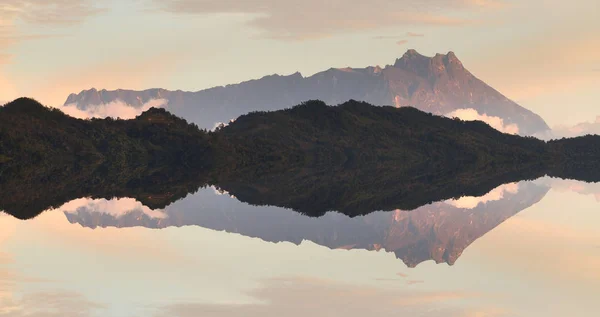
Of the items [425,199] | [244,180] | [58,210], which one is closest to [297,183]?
[244,180]

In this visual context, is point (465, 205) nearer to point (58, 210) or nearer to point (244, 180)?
point (244, 180)

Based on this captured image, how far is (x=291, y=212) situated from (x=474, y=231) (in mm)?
20832

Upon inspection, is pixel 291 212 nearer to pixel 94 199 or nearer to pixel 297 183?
pixel 94 199

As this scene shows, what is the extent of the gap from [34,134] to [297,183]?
267ft

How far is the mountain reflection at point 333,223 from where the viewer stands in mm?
68938

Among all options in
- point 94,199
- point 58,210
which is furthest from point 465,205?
point 58,210

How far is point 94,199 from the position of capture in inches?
3570

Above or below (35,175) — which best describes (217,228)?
below

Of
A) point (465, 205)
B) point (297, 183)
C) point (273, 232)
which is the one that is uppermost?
point (297, 183)

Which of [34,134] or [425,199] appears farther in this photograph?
[34,134]

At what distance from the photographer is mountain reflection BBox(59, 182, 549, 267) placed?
68938mm

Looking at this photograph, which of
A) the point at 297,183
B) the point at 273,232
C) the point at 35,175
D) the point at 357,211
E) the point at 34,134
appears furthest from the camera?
the point at 34,134

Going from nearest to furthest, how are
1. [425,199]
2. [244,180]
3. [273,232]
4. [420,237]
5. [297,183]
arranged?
1. [273,232]
2. [420,237]
3. [425,199]
4. [297,183]
5. [244,180]

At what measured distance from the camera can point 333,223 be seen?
8025 centimetres
